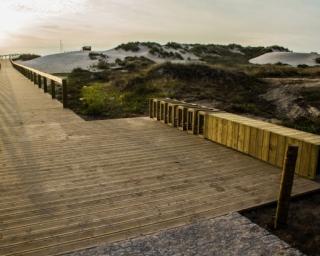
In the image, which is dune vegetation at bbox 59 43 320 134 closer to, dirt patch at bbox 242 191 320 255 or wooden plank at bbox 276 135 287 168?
wooden plank at bbox 276 135 287 168

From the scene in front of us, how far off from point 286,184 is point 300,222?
645mm

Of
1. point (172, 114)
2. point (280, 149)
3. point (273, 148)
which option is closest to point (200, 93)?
point (172, 114)

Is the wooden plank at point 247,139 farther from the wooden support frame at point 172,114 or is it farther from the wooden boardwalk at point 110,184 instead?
the wooden support frame at point 172,114

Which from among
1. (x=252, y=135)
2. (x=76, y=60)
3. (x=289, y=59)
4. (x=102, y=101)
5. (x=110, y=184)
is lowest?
(x=110, y=184)

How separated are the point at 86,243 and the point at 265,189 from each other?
10.5 ft

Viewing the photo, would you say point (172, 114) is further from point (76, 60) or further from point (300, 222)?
point (76, 60)

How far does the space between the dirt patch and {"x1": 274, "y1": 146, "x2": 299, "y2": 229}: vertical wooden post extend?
0.43 ft

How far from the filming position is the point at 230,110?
14.4 meters

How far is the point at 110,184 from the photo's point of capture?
638cm

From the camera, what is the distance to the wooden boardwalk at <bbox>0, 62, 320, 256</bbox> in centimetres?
477

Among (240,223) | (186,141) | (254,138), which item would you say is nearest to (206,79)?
(186,141)

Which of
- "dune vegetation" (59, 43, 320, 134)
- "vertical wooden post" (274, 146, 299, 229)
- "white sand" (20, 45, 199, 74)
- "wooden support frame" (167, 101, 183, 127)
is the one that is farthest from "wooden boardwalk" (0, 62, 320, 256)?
"white sand" (20, 45, 199, 74)

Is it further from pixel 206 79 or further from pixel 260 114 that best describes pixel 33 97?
pixel 260 114

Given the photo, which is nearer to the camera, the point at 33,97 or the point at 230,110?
the point at 230,110
